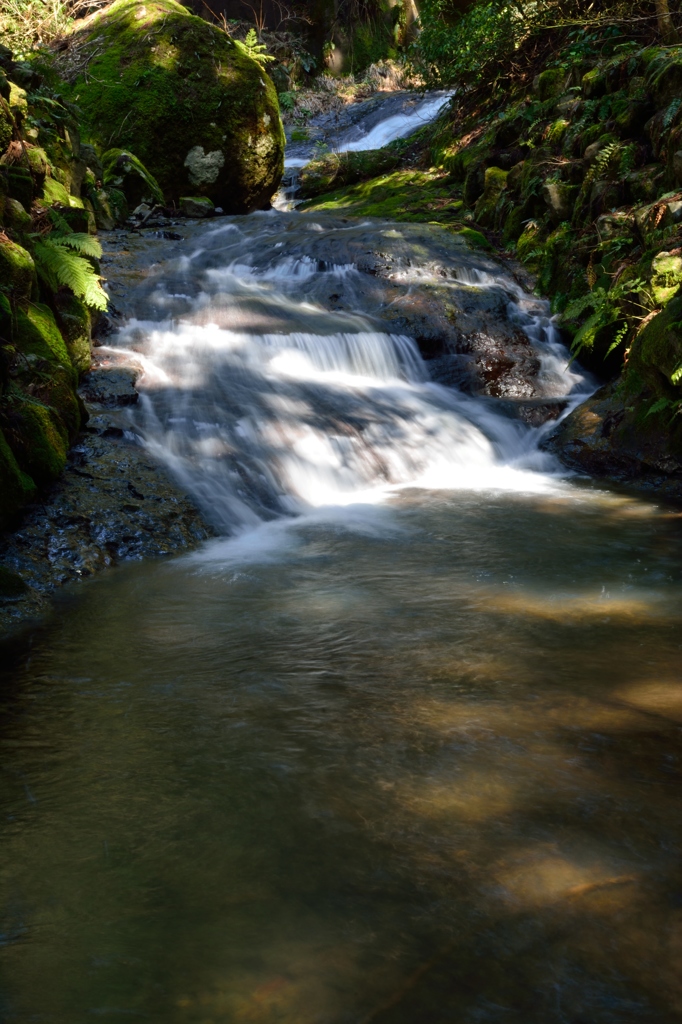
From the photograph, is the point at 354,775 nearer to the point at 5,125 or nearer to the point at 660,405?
the point at 660,405

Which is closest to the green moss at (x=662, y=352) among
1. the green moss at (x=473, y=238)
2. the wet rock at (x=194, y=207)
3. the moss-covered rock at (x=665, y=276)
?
the moss-covered rock at (x=665, y=276)

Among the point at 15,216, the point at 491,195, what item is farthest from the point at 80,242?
the point at 491,195

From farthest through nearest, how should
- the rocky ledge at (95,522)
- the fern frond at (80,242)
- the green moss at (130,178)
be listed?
the green moss at (130,178), the fern frond at (80,242), the rocky ledge at (95,522)

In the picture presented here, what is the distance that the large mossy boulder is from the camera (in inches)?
563

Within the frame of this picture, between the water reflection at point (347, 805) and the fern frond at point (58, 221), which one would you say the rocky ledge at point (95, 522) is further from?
the fern frond at point (58, 221)

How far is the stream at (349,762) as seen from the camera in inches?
81.7

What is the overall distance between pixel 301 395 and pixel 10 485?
12.1ft

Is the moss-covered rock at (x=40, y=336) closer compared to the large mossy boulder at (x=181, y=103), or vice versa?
the moss-covered rock at (x=40, y=336)

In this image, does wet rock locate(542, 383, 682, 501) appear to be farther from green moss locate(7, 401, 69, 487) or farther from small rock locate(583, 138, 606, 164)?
green moss locate(7, 401, 69, 487)

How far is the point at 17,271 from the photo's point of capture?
586 centimetres

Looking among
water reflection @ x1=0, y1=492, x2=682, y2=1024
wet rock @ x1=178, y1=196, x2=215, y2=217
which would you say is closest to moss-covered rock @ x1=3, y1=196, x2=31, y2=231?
water reflection @ x1=0, y1=492, x2=682, y2=1024

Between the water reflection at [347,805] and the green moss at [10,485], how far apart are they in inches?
33.9

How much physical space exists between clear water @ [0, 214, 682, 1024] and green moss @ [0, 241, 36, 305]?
1637mm

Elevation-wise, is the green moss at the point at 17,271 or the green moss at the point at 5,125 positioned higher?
the green moss at the point at 5,125
